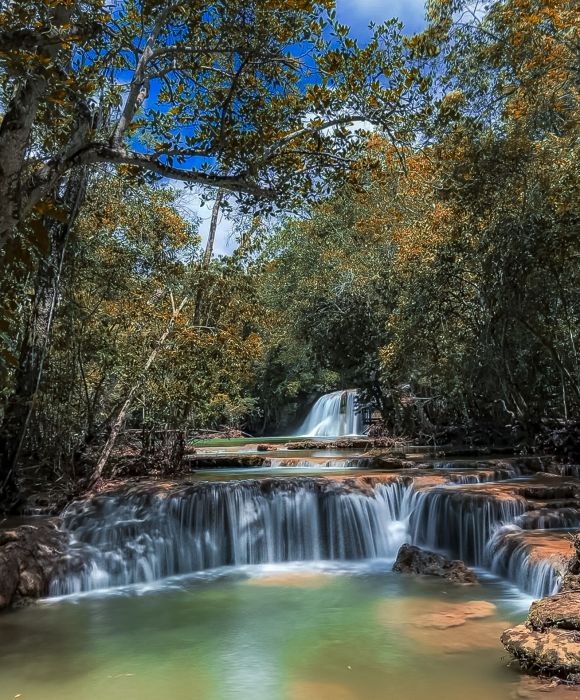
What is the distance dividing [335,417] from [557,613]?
23333 mm

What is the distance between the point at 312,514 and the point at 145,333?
477 cm

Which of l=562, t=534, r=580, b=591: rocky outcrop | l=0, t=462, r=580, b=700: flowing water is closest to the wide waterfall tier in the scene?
l=0, t=462, r=580, b=700: flowing water

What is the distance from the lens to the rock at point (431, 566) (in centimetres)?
730

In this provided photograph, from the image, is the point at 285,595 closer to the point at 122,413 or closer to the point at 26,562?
the point at 26,562

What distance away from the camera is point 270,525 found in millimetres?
9586

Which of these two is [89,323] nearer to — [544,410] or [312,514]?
[312,514]

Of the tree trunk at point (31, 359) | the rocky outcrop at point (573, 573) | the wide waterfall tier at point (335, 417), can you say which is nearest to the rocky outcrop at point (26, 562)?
the tree trunk at point (31, 359)

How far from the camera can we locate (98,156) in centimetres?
539

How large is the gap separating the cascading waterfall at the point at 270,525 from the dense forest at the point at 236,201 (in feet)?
6.01

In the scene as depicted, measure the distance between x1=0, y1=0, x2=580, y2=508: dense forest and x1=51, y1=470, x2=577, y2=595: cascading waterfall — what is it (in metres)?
1.83

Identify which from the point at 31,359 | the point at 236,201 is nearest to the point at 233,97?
the point at 236,201

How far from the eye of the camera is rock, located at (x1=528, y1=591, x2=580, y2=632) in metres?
4.45

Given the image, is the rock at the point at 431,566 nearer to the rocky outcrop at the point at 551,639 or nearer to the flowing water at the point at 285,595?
the flowing water at the point at 285,595

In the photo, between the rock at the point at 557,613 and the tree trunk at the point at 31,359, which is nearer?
the rock at the point at 557,613
